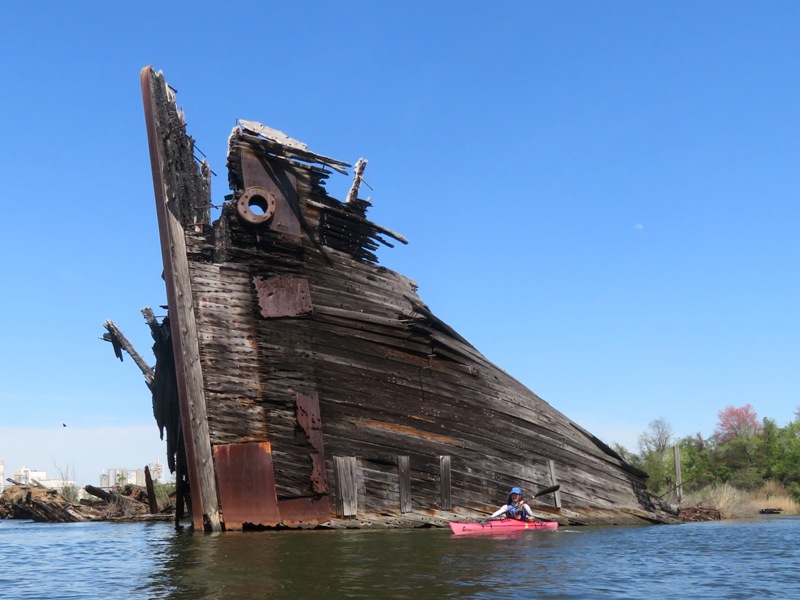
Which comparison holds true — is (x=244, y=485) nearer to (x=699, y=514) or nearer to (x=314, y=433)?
(x=314, y=433)

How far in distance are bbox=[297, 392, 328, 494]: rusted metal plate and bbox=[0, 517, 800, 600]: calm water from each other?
0.97 meters

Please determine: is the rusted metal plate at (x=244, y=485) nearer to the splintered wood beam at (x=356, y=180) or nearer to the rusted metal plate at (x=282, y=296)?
the rusted metal plate at (x=282, y=296)

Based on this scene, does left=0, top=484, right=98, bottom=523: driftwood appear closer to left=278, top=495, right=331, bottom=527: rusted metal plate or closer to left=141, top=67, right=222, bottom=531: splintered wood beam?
left=141, top=67, right=222, bottom=531: splintered wood beam

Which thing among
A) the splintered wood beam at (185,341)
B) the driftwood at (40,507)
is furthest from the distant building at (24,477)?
the splintered wood beam at (185,341)

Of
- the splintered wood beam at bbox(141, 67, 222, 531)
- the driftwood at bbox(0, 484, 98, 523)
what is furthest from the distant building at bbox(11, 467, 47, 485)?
the splintered wood beam at bbox(141, 67, 222, 531)

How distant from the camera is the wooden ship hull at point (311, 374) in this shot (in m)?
15.1

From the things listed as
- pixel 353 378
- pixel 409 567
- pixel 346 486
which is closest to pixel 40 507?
pixel 346 486

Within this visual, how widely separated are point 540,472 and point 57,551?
1091 centimetres

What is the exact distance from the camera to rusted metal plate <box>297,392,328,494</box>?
50.6ft

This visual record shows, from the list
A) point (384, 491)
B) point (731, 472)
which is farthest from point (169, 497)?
point (731, 472)

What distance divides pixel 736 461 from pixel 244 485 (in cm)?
4304

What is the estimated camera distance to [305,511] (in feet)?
50.2

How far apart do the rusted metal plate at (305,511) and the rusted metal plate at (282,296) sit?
3762mm

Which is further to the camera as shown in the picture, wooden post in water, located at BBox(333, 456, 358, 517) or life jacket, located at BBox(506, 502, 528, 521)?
life jacket, located at BBox(506, 502, 528, 521)
